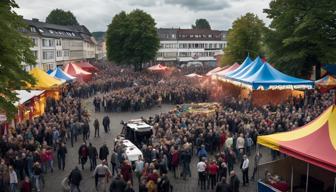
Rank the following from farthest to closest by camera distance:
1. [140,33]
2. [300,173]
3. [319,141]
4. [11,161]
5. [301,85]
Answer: [140,33] < [301,85] < [11,161] < [300,173] < [319,141]

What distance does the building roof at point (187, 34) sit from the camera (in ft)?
308

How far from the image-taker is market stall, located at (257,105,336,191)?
1002 cm

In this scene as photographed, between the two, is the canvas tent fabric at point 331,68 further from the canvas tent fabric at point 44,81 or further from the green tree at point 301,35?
the canvas tent fabric at point 44,81

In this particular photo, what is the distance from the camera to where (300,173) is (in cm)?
1280

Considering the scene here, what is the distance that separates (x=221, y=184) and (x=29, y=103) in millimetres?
15558

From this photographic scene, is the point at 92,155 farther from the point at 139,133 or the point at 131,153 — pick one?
the point at 139,133

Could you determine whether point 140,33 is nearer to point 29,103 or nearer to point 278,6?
point 278,6

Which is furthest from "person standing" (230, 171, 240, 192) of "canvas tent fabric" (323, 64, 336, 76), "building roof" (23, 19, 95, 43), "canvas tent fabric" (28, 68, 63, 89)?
"building roof" (23, 19, 95, 43)

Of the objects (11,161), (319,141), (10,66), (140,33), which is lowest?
(11,161)

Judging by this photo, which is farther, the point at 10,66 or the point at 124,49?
the point at 124,49

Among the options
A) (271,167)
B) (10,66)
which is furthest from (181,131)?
(10,66)

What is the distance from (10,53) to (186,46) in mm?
84206

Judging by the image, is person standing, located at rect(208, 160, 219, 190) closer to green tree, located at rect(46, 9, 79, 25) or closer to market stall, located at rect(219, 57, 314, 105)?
market stall, located at rect(219, 57, 314, 105)

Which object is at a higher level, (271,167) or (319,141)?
(319,141)
